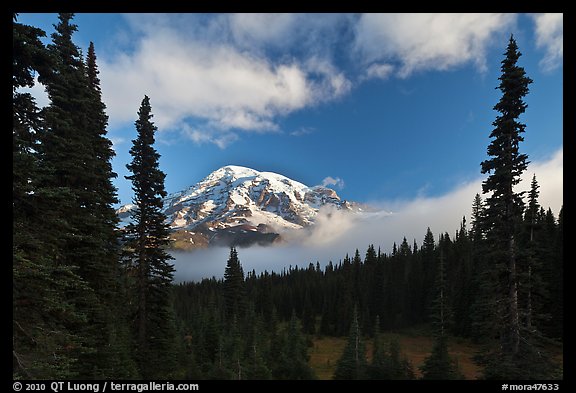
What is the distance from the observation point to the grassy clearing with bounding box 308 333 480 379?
153ft

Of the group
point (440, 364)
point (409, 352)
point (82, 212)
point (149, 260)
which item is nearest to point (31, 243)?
point (82, 212)

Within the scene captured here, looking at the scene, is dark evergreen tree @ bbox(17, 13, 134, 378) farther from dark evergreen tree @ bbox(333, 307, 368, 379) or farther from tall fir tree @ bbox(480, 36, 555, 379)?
dark evergreen tree @ bbox(333, 307, 368, 379)

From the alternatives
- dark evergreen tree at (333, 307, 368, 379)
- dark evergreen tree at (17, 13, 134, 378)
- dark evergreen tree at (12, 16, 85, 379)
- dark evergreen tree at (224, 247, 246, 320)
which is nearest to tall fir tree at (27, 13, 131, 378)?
dark evergreen tree at (17, 13, 134, 378)

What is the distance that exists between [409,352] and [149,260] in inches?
2453

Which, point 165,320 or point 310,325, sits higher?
point 165,320

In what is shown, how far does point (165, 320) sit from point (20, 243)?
13358mm

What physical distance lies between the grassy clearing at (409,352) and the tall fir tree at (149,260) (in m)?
32.3

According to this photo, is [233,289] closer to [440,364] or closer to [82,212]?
[440,364]

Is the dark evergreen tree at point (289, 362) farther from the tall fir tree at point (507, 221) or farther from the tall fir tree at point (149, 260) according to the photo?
the tall fir tree at point (507, 221)

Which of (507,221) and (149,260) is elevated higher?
(507,221)

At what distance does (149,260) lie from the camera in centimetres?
1922
